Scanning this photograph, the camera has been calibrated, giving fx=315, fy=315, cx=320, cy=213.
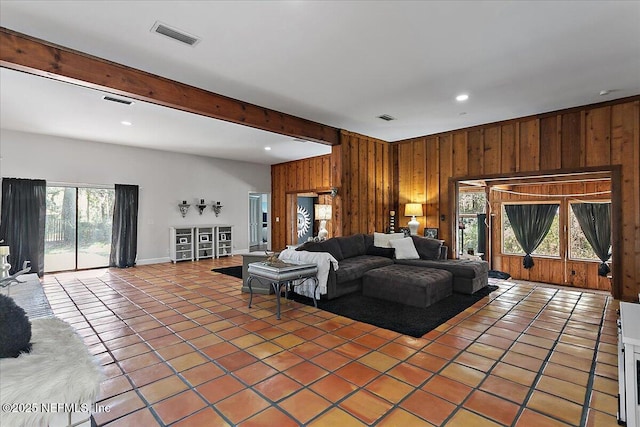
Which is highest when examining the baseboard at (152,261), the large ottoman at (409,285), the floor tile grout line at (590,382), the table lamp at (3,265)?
the table lamp at (3,265)

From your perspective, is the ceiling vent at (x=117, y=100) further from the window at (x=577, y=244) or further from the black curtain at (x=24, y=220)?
the window at (x=577, y=244)

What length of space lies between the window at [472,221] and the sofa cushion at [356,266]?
5.10m

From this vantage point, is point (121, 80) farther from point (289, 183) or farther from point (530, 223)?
point (530, 223)

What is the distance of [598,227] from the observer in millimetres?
7785

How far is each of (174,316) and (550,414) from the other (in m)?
3.75

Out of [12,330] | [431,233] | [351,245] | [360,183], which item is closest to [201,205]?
[360,183]

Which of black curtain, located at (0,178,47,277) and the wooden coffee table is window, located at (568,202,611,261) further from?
black curtain, located at (0,178,47,277)

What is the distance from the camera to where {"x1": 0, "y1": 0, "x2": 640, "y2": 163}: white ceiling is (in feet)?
8.59

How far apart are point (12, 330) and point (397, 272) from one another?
4.17 meters

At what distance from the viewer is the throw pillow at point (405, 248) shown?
5773mm

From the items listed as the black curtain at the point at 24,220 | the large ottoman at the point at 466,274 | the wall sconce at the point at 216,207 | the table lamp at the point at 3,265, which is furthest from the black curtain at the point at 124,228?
the large ottoman at the point at 466,274

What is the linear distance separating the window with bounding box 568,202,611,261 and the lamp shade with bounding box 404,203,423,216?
15.3 ft

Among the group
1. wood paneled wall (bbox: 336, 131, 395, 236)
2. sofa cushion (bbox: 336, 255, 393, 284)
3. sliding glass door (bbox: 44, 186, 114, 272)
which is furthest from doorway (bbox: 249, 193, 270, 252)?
sofa cushion (bbox: 336, 255, 393, 284)

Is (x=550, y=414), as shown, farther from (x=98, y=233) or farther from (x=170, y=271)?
(x=98, y=233)
